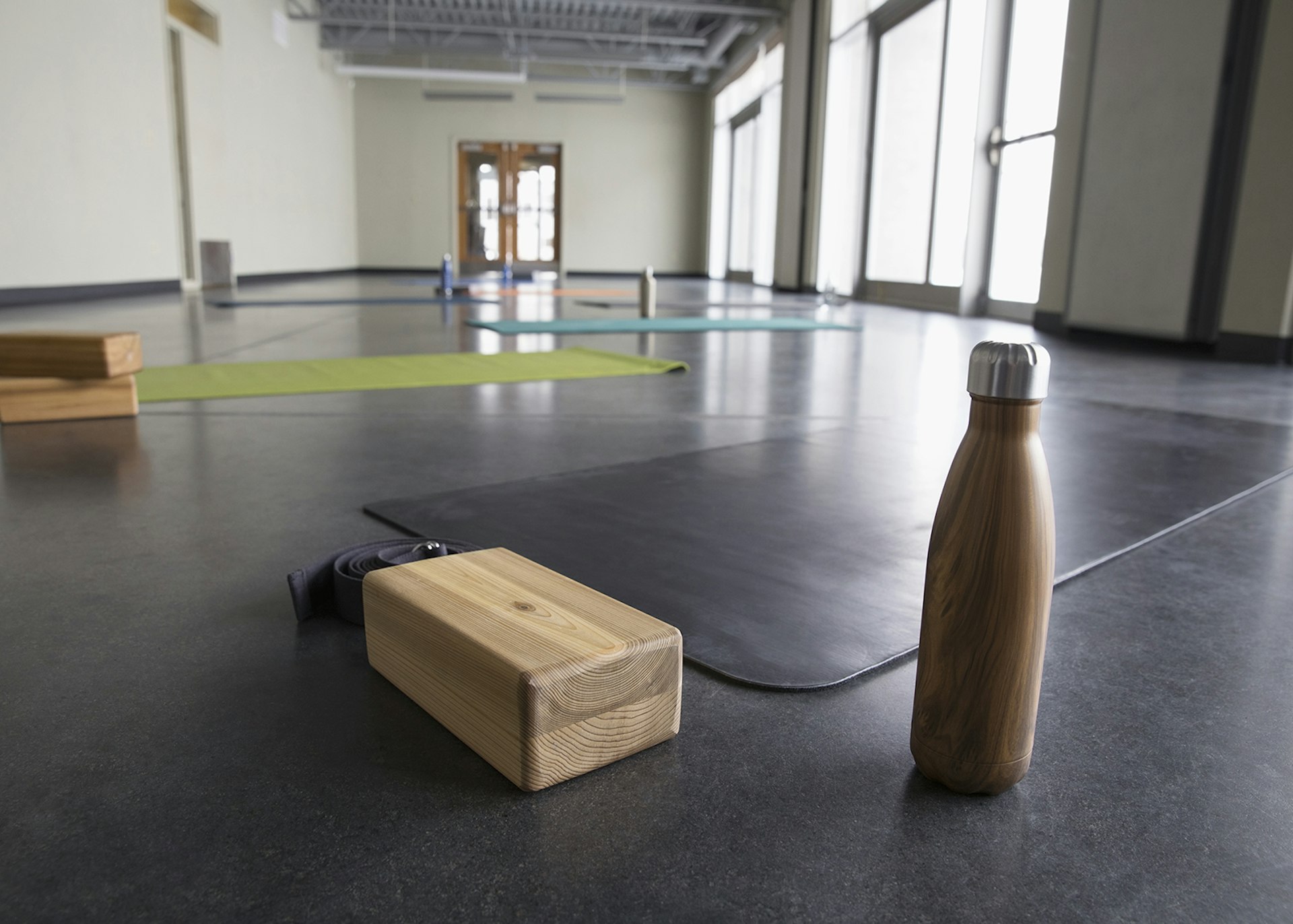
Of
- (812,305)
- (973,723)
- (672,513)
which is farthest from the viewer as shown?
(812,305)

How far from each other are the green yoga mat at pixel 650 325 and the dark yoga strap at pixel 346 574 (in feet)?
14.8

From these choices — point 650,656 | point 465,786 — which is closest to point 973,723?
point 650,656

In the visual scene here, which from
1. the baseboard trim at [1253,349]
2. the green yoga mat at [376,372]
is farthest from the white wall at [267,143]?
the baseboard trim at [1253,349]

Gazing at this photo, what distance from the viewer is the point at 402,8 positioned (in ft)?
48.3

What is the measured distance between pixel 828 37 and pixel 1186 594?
11514mm

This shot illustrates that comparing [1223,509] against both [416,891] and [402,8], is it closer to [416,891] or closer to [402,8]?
[416,891]

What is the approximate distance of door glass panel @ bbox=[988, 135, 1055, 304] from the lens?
7.62 meters

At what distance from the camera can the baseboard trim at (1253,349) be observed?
526cm

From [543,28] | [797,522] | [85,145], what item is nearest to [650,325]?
[797,522]

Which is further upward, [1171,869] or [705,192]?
[705,192]

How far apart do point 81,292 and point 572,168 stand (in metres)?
11.8

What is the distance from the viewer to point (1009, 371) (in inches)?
29.5

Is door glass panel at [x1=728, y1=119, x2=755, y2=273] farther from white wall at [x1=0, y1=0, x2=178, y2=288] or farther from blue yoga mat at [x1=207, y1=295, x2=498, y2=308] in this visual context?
white wall at [x1=0, y1=0, x2=178, y2=288]

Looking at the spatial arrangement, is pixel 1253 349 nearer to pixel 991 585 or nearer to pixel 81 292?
pixel 991 585
